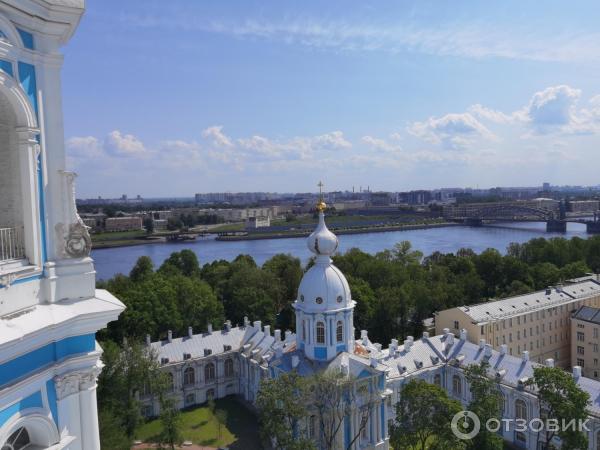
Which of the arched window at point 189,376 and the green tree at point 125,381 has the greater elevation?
the green tree at point 125,381

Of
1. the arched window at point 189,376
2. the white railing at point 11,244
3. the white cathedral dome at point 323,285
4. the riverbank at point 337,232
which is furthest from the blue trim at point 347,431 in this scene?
the riverbank at point 337,232

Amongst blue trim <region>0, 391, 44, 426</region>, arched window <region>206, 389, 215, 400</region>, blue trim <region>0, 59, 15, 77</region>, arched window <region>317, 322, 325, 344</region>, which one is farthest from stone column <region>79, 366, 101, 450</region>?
arched window <region>206, 389, 215, 400</region>

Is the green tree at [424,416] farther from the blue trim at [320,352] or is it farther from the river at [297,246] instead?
the river at [297,246]

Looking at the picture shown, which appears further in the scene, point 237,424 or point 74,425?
point 237,424

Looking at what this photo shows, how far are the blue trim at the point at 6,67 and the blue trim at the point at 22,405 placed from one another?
2.76m

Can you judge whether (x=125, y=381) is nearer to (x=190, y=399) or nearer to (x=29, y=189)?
(x=190, y=399)

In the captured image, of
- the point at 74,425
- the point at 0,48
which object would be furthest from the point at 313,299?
the point at 0,48

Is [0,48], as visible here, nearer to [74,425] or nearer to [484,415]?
[74,425]

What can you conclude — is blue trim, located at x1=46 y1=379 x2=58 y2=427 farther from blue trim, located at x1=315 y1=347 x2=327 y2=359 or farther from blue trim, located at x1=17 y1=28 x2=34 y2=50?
blue trim, located at x1=315 y1=347 x2=327 y2=359

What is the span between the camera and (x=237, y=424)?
20172 millimetres

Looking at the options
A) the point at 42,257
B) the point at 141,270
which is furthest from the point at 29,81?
the point at 141,270

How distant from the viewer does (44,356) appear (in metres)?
4.55

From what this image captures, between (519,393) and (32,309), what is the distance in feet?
57.4

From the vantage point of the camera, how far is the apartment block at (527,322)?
24672 millimetres
